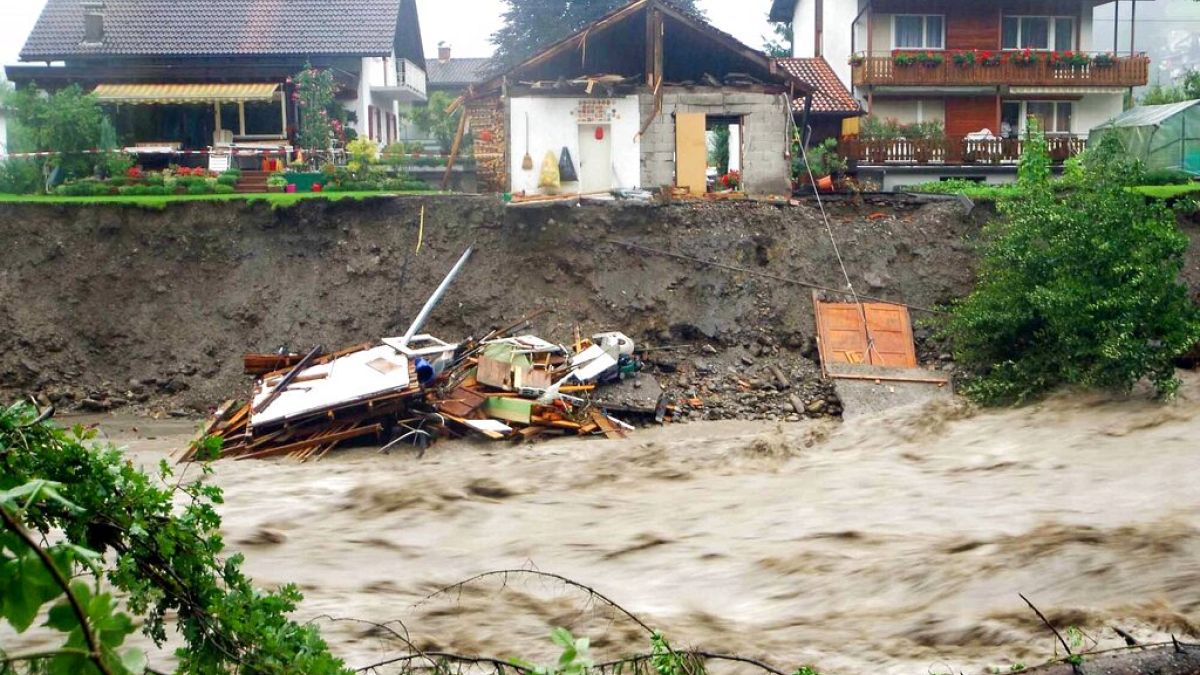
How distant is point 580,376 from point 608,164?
744 centimetres

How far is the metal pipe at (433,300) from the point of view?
2380 centimetres

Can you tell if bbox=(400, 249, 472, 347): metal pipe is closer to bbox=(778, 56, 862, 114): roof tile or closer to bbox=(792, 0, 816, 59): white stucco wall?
bbox=(778, 56, 862, 114): roof tile

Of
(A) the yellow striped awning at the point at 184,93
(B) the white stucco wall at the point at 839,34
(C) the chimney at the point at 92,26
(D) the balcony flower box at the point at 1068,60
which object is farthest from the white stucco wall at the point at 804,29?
(C) the chimney at the point at 92,26

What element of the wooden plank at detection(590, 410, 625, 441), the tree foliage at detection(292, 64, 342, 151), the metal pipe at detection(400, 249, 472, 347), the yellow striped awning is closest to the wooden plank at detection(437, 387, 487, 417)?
the wooden plank at detection(590, 410, 625, 441)

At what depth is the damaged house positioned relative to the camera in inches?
1097

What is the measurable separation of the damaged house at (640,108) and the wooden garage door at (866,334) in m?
4.73

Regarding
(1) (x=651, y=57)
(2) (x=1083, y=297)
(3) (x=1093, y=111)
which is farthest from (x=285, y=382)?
(3) (x=1093, y=111)

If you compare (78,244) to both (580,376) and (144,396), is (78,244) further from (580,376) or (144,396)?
(580,376)

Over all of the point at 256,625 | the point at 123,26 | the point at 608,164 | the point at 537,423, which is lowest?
the point at 537,423

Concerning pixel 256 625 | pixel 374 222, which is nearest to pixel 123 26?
pixel 374 222

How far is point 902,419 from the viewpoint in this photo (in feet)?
69.0

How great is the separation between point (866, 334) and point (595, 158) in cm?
749

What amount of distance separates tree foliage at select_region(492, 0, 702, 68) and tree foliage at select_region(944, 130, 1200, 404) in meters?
31.2

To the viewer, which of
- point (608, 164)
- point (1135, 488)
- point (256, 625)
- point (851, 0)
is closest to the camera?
point (256, 625)
